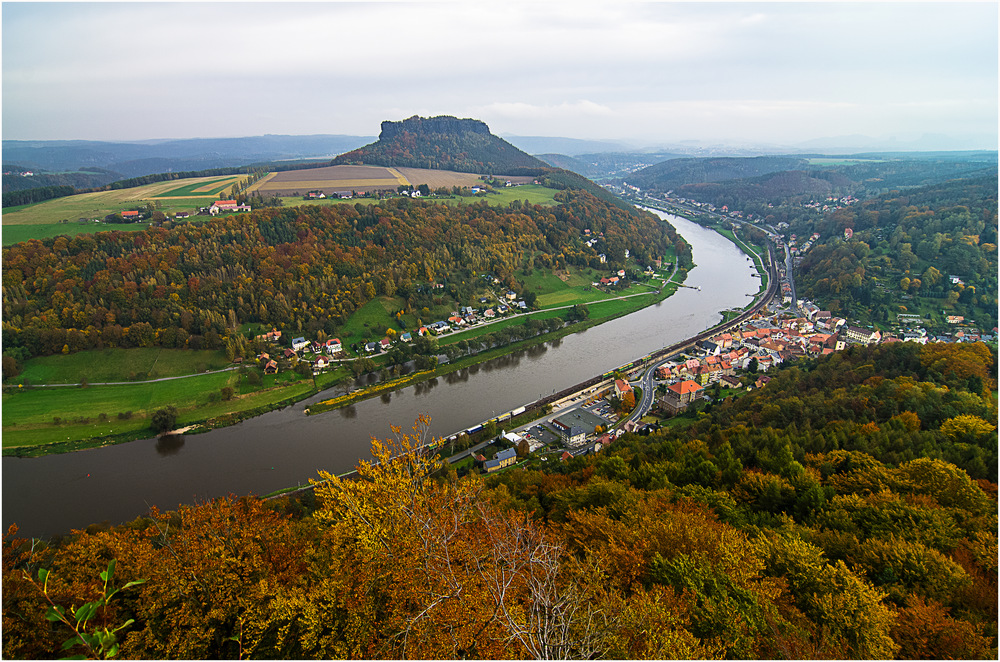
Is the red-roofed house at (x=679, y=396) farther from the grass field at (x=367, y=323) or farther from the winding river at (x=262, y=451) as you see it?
the grass field at (x=367, y=323)

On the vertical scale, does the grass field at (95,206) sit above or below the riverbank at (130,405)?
above

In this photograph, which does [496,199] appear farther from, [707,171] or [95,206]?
[707,171]

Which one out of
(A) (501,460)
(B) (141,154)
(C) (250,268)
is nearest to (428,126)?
(C) (250,268)

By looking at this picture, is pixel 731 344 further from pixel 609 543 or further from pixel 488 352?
pixel 609 543

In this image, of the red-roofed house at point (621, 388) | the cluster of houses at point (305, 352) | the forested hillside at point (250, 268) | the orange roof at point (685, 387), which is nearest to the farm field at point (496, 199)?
the forested hillside at point (250, 268)

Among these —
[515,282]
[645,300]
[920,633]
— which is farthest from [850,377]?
[515,282]
